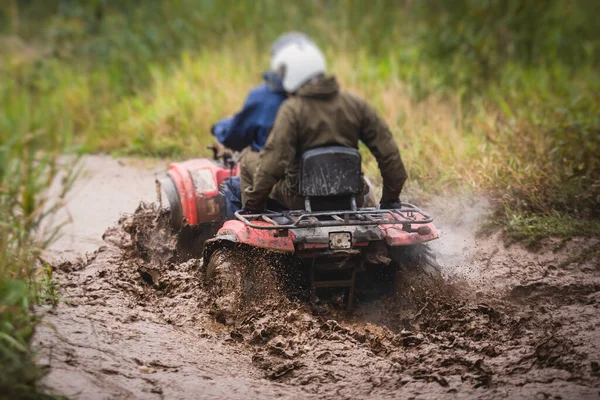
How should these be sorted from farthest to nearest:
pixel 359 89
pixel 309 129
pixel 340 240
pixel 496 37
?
pixel 496 37 < pixel 359 89 < pixel 309 129 < pixel 340 240

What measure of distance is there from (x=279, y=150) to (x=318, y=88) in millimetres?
471

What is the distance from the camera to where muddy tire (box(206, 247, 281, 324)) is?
4809 mm

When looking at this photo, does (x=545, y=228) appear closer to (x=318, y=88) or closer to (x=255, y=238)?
(x=318, y=88)

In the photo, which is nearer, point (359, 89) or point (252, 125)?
point (252, 125)

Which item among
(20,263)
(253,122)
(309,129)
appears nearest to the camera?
(20,263)

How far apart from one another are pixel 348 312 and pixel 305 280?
38 centimetres

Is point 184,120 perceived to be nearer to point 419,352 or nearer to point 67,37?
point 67,37

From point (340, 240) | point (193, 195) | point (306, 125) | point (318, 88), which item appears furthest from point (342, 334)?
point (193, 195)

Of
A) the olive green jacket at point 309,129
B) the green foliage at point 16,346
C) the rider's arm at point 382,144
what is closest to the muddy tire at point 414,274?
the rider's arm at point 382,144

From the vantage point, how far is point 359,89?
9.44 metres

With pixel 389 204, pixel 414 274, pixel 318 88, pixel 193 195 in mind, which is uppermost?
pixel 318 88

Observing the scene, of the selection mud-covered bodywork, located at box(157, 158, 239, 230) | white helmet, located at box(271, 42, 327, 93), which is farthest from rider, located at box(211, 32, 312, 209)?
white helmet, located at box(271, 42, 327, 93)

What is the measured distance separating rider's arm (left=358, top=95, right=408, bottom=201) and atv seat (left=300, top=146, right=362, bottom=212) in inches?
8.6

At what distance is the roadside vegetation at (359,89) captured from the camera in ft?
20.0
